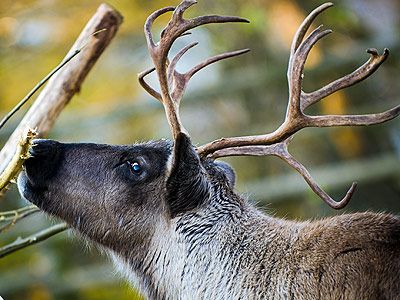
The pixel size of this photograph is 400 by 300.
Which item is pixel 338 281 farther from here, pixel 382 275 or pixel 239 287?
pixel 239 287

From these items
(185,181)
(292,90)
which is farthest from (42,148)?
(292,90)

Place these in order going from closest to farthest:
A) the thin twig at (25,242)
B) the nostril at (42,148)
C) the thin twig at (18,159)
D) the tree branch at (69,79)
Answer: the thin twig at (18,159)
the nostril at (42,148)
the thin twig at (25,242)
the tree branch at (69,79)

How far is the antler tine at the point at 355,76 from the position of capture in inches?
173

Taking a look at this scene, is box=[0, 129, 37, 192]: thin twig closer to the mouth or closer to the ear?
the mouth

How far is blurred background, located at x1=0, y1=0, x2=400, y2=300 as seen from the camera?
959 centimetres

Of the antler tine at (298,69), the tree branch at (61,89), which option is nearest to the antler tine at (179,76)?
the tree branch at (61,89)

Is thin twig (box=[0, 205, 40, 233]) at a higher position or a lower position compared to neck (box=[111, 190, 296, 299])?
higher

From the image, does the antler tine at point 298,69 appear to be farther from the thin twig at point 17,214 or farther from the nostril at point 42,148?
the thin twig at point 17,214

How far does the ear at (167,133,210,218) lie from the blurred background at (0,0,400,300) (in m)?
4.29

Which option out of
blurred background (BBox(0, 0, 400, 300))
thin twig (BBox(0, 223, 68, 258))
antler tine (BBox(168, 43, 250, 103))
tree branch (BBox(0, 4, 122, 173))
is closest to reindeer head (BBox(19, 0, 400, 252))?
thin twig (BBox(0, 223, 68, 258))

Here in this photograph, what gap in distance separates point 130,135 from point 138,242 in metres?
6.46

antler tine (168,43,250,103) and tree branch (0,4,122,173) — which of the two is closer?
antler tine (168,43,250,103)

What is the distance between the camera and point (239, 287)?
451 cm

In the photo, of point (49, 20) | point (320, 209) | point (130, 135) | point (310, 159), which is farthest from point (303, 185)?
point (49, 20)
